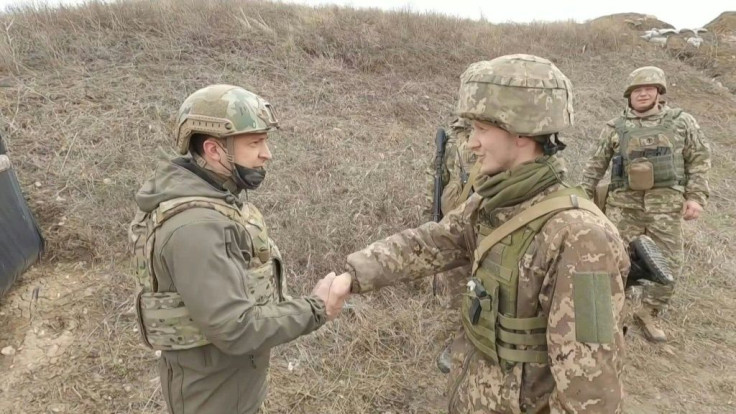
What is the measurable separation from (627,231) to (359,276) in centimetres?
366

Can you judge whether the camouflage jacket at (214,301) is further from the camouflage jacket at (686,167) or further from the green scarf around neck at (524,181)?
the camouflage jacket at (686,167)

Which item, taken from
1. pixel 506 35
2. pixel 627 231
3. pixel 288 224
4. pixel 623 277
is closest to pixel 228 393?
pixel 623 277

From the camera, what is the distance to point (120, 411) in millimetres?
3320

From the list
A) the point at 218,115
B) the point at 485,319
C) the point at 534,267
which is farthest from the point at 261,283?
the point at 534,267

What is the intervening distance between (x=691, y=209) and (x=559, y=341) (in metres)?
3.75

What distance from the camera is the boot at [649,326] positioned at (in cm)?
448

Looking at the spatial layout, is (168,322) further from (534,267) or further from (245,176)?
(534,267)

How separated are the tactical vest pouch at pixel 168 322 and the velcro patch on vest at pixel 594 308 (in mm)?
1311

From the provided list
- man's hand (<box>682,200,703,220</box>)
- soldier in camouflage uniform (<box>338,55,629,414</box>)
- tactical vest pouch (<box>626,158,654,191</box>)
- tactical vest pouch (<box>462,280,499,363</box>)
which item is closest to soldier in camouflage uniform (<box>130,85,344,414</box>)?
tactical vest pouch (<box>462,280,499,363</box>)

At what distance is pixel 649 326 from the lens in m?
4.55

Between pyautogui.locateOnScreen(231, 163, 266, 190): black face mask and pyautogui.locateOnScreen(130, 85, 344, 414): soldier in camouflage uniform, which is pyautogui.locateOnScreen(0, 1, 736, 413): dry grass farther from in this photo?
pyautogui.locateOnScreen(231, 163, 266, 190): black face mask

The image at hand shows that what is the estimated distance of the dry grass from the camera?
3730mm

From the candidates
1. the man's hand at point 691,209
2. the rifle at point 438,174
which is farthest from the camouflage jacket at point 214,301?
the man's hand at point 691,209

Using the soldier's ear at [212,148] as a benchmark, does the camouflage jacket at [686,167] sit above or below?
below
